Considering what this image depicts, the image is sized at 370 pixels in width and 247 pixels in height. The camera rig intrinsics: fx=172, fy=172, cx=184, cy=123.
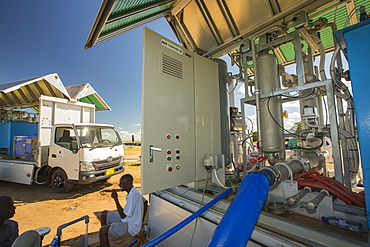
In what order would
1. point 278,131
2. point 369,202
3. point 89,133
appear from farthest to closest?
point 89,133 < point 278,131 < point 369,202

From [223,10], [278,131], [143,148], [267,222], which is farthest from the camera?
[223,10]

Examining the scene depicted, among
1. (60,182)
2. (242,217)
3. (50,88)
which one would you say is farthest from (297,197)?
(50,88)

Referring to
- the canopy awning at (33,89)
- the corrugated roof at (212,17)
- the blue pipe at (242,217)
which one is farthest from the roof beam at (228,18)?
the canopy awning at (33,89)

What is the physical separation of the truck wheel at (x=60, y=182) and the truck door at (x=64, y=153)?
0.21 m

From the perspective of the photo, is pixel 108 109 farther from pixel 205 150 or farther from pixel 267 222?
pixel 267 222

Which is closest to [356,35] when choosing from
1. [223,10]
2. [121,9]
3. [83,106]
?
[223,10]

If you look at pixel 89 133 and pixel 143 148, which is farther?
pixel 89 133

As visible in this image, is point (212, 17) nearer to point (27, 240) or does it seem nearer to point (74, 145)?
point (27, 240)

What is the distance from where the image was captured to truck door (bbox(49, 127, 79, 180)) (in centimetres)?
507

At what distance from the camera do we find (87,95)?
6.95 m

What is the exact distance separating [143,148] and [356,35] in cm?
218

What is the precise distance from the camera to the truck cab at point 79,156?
5.02 meters

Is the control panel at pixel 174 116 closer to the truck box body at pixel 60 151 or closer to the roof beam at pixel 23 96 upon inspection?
the truck box body at pixel 60 151

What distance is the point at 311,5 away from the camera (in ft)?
7.97
